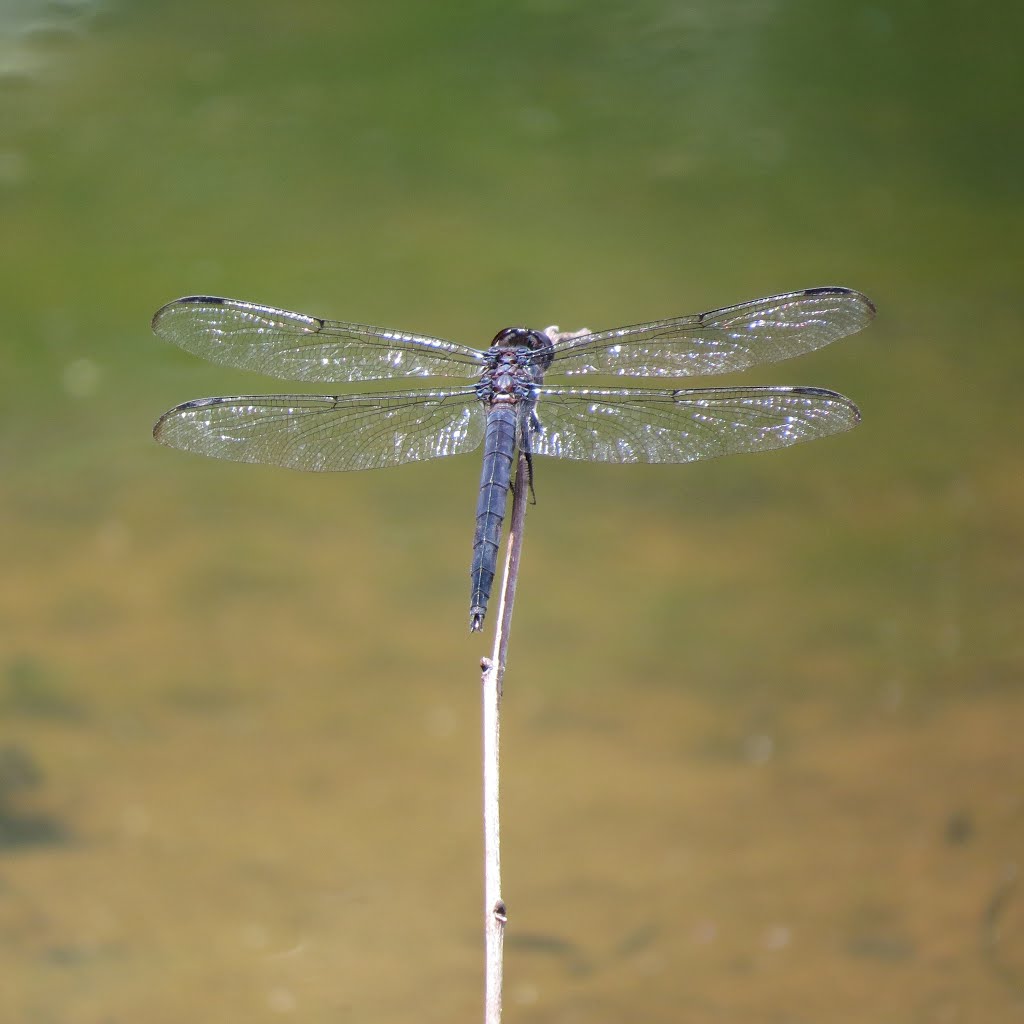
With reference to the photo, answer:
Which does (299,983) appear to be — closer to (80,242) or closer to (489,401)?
(489,401)

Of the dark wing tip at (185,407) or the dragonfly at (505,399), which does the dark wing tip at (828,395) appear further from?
the dark wing tip at (185,407)

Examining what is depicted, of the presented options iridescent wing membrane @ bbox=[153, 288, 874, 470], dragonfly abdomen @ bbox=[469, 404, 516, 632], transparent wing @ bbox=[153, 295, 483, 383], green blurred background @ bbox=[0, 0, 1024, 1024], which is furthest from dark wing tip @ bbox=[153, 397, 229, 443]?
green blurred background @ bbox=[0, 0, 1024, 1024]

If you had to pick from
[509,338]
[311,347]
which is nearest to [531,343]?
[509,338]

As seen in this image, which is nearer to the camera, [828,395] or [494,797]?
[494,797]

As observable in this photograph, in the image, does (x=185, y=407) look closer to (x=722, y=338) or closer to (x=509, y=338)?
(x=509, y=338)

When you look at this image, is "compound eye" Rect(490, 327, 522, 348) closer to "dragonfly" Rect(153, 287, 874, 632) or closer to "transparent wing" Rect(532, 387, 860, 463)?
"dragonfly" Rect(153, 287, 874, 632)

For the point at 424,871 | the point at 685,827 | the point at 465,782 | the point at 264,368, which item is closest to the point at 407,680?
→ the point at 465,782
